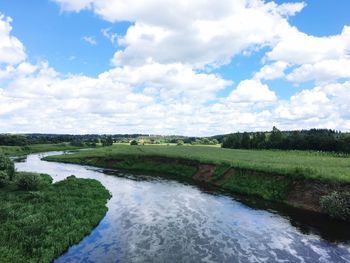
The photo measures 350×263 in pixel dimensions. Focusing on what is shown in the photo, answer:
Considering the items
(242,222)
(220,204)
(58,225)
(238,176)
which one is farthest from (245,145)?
(58,225)

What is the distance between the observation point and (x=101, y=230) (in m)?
31.2

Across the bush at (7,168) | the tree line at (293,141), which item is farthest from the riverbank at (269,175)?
the tree line at (293,141)

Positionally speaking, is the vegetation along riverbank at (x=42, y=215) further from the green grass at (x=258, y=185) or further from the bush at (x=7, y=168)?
the green grass at (x=258, y=185)

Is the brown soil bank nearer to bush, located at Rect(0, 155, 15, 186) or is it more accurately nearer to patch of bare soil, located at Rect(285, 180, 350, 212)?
patch of bare soil, located at Rect(285, 180, 350, 212)

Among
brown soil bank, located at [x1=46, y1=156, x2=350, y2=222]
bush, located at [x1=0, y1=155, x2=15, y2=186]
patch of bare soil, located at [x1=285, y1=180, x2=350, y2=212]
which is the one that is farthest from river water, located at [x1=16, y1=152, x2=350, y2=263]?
bush, located at [x1=0, y1=155, x2=15, y2=186]

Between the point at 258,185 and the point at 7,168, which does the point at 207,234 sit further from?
the point at 7,168

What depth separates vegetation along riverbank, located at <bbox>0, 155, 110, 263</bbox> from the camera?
23672 millimetres

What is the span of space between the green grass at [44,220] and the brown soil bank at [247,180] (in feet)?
71.7

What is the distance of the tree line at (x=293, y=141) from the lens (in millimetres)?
99200

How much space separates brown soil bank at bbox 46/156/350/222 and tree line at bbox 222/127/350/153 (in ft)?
154

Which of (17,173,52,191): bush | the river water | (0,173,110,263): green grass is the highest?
(17,173,52,191): bush

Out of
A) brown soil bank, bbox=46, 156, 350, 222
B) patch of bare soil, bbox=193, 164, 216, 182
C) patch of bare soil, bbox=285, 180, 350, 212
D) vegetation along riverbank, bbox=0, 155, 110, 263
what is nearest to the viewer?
vegetation along riverbank, bbox=0, 155, 110, 263

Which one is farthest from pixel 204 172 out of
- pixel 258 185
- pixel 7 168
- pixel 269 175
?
pixel 7 168

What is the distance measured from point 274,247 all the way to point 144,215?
48.2 feet
